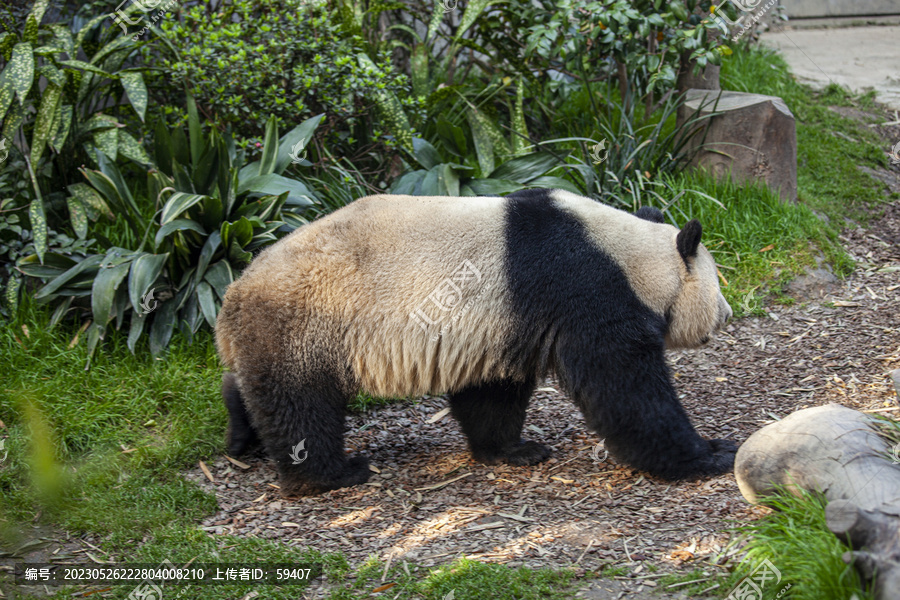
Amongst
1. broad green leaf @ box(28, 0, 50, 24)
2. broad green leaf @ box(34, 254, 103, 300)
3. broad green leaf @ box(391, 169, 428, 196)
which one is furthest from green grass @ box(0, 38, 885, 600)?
broad green leaf @ box(28, 0, 50, 24)

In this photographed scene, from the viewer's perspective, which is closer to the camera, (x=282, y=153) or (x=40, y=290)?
(x=40, y=290)

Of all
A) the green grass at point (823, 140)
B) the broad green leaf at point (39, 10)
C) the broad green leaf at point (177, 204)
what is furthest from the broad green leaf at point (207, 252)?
the green grass at point (823, 140)

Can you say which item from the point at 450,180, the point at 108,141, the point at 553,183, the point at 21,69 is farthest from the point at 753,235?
the point at 21,69

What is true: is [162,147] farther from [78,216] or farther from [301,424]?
[301,424]

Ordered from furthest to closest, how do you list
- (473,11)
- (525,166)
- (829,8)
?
(829,8), (473,11), (525,166)

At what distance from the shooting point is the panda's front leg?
368cm

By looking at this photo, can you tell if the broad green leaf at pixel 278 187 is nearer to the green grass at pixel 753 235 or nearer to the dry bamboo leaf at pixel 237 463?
the dry bamboo leaf at pixel 237 463

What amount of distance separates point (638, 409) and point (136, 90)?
14.4ft

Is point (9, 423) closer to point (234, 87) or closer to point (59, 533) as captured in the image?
point (59, 533)

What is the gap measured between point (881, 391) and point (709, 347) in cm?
135

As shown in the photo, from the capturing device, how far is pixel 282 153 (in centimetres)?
565

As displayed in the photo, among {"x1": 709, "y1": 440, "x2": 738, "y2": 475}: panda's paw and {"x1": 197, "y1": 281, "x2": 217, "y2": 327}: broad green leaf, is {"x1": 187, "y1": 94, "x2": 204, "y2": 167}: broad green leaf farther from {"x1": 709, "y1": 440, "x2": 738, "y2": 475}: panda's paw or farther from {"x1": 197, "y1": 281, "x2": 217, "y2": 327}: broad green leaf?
{"x1": 709, "y1": 440, "x2": 738, "y2": 475}: panda's paw

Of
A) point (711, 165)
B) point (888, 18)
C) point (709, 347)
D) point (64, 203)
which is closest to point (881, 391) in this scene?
point (709, 347)

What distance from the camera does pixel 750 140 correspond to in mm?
6434
